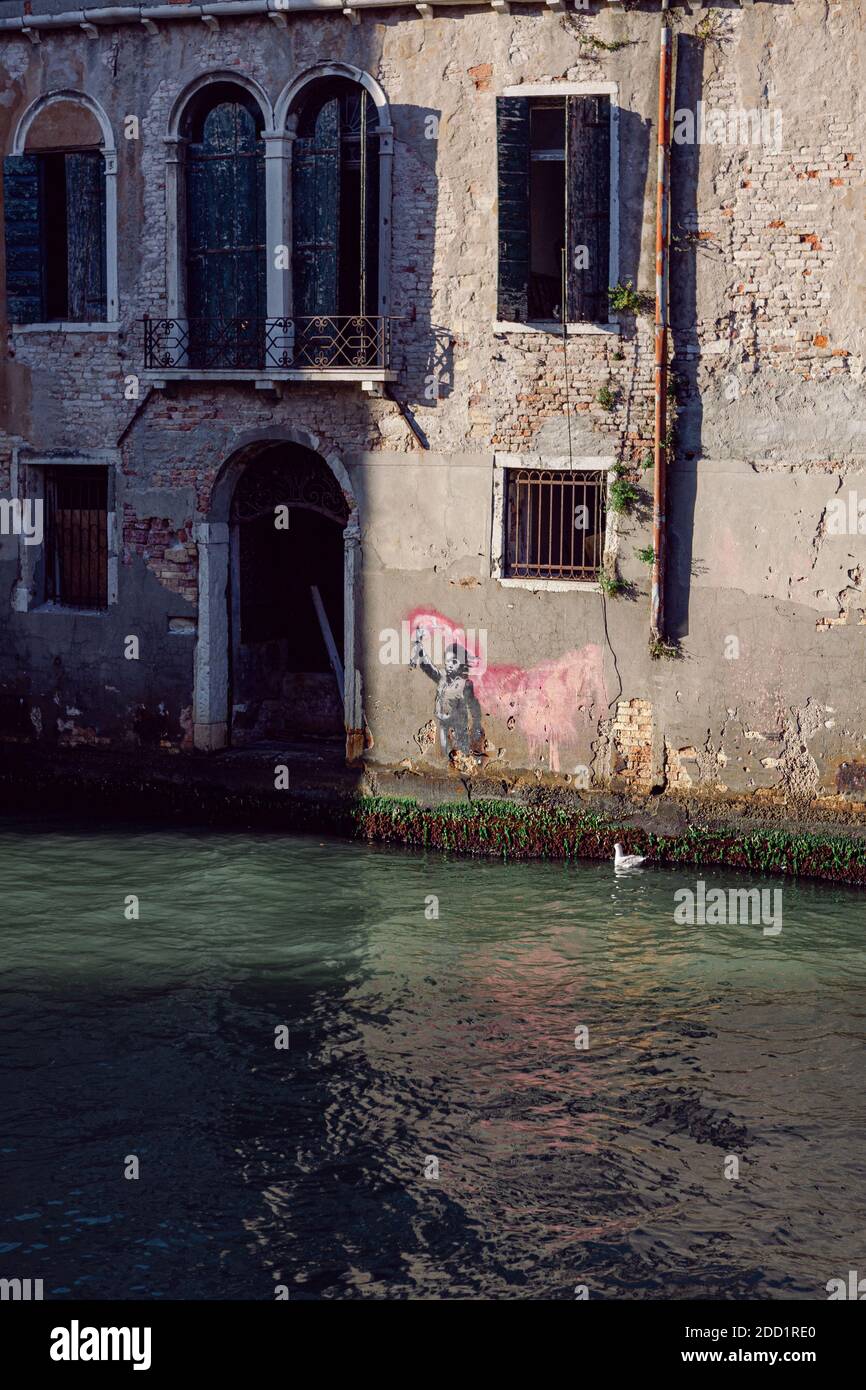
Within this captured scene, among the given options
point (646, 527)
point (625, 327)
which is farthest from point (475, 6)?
point (646, 527)

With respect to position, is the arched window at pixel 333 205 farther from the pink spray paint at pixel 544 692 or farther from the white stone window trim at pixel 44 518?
the pink spray paint at pixel 544 692

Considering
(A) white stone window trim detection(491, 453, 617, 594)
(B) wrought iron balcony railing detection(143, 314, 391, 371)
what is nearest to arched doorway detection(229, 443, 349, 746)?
(B) wrought iron balcony railing detection(143, 314, 391, 371)

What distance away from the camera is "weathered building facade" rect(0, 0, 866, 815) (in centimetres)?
1306

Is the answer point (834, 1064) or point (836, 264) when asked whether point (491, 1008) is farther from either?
point (836, 264)

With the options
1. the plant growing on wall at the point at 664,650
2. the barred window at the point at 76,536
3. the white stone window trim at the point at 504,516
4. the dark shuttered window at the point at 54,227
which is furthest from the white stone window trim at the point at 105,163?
the plant growing on wall at the point at 664,650

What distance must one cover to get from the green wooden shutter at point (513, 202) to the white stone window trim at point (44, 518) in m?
3.80

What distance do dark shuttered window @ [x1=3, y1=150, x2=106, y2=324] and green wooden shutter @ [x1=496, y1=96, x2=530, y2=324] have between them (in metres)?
3.64

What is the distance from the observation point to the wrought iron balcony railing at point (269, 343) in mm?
14133

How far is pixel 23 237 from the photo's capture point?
1523cm

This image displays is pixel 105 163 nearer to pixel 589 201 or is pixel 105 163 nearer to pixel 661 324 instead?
pixel 589 201

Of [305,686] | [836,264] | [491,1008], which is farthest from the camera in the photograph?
[305,686]

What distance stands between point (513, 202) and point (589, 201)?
0.57 m

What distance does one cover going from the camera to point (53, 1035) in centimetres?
1003

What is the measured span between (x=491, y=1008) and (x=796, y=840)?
141 inches
